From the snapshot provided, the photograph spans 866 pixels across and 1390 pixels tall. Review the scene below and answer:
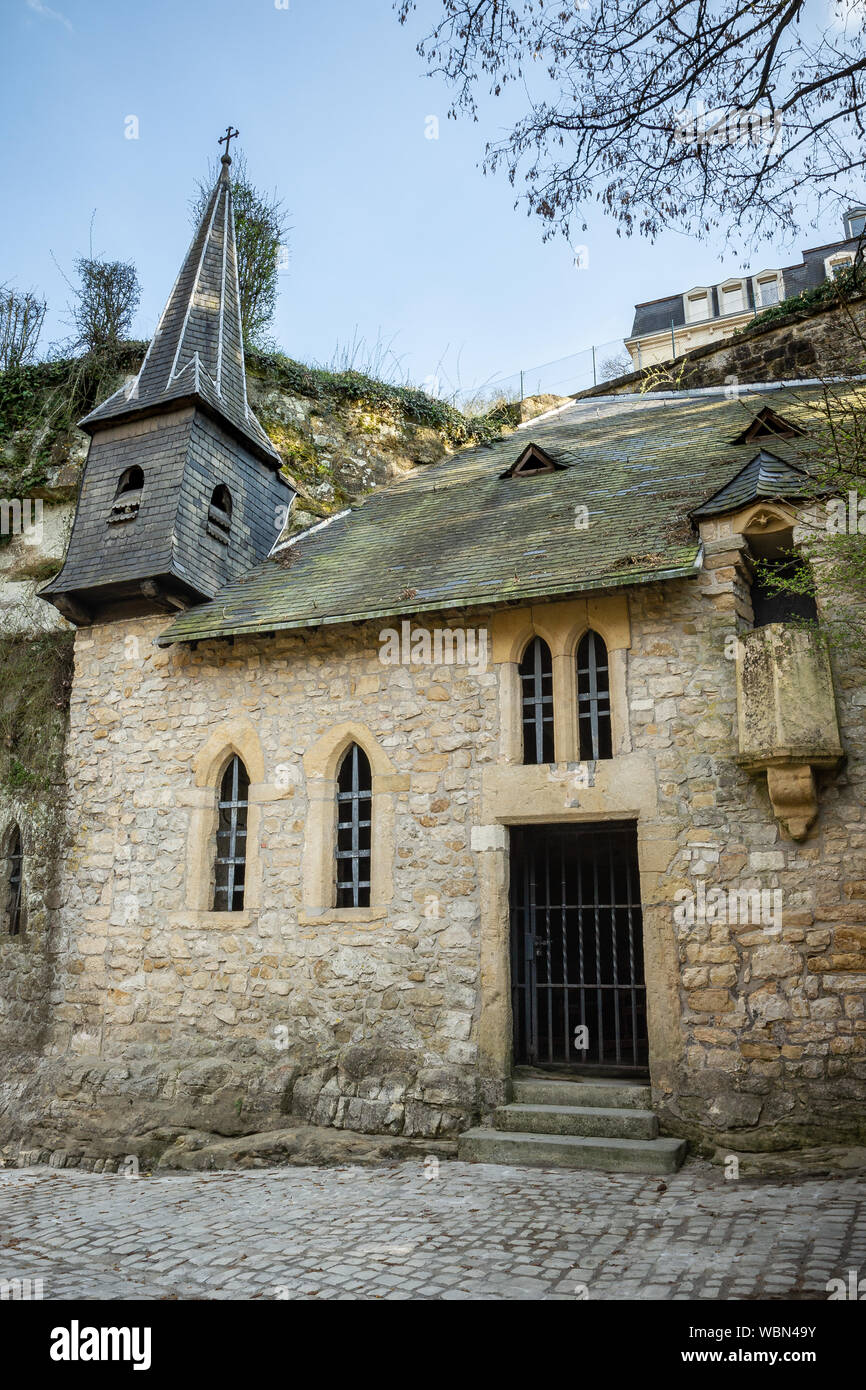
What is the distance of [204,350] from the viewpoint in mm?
12453

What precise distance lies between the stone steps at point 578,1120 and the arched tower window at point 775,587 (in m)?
4.01

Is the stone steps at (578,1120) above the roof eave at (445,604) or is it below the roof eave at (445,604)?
below

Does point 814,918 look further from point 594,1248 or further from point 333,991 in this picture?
point 333,991

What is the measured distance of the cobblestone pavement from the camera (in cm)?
447

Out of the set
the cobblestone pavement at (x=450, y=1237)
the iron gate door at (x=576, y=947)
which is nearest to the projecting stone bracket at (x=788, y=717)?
the iron gate door at (x=576, y=947)

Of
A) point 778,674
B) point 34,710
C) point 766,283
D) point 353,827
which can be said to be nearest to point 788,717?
point 778,674

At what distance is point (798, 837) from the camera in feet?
22.2

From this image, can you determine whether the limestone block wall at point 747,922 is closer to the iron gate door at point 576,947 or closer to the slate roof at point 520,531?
the iron gate door at point 576,947

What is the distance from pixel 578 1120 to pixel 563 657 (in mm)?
3603

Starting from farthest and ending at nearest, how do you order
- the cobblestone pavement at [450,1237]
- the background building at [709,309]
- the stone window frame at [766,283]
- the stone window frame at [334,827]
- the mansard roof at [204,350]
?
1. the stone window frame at [766,283]
2. the background building at [709,309]
3. the mansard roof at [204,350]
4. the stone window frame at [334,827]
5. the cobblestone pavement at [450,1237]

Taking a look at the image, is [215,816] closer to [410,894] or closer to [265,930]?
[265,930]

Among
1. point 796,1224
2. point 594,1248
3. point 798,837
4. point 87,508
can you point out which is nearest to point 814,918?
point 798,837

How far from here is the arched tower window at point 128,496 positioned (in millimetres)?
10977
